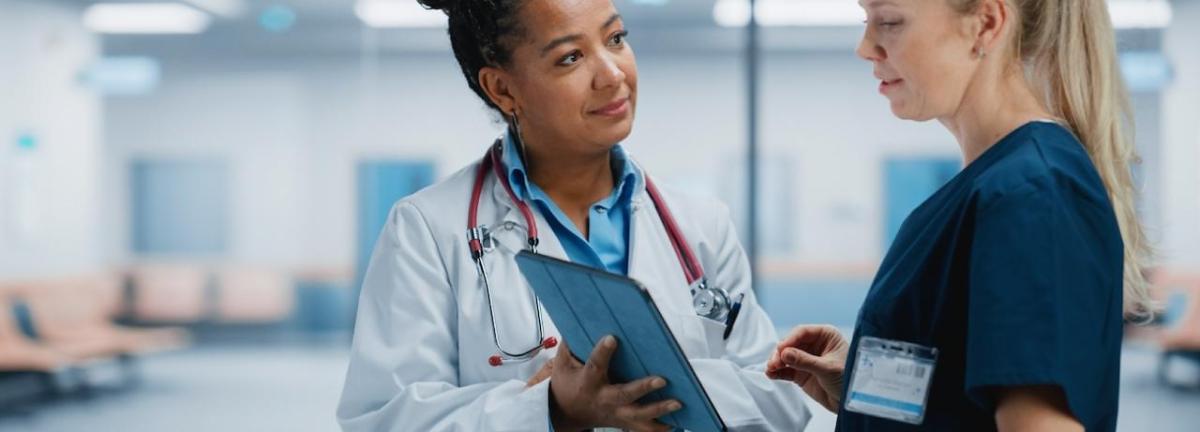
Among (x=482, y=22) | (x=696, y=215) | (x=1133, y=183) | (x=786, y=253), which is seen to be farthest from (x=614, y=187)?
(x=786, y=253)

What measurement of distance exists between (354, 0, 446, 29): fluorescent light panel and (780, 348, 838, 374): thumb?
9.39 ft

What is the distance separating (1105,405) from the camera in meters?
0.96

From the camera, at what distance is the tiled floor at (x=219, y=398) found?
3986 millimetres

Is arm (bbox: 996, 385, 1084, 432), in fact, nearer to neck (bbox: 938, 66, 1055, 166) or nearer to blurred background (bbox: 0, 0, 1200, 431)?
neck (bbox: 938, 66, 1055, 166)

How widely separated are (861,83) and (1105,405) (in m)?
3.03

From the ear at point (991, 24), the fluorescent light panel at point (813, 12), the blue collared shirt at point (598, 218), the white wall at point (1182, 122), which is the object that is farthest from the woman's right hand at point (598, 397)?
the white wall at point (1182, 122)

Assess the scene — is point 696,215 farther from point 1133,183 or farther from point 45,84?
point 45,84

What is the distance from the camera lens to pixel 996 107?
1.02 metres

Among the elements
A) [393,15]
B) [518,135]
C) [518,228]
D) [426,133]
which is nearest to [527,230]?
[518,228]

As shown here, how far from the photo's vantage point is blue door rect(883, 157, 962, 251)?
3.84 metres

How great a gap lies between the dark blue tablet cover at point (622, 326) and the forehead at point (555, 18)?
34 centimetres

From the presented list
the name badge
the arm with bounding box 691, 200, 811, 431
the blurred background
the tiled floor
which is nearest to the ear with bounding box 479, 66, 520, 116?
the arm with bounding box 691, 200, 811, 431

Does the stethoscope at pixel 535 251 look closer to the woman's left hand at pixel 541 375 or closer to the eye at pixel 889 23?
the woman's left hand at pixel 541 375

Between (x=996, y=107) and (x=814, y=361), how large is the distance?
386 mm
